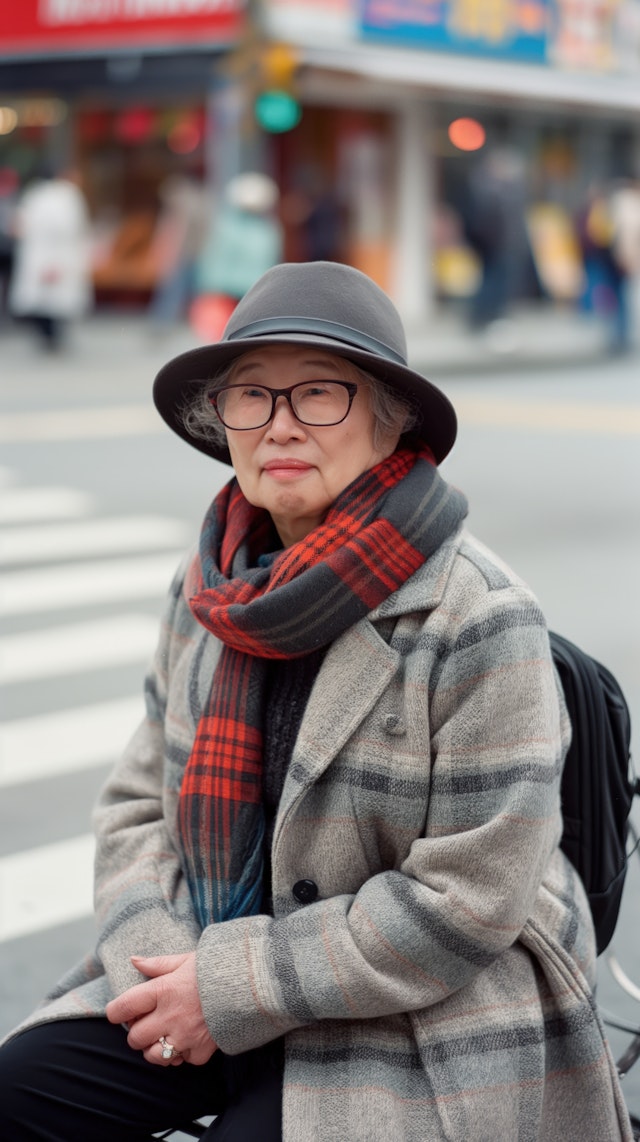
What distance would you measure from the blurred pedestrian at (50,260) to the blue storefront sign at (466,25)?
6.26 metres

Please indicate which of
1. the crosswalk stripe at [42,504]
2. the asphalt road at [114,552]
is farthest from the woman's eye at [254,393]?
the crosswalk stripe at [42,504]

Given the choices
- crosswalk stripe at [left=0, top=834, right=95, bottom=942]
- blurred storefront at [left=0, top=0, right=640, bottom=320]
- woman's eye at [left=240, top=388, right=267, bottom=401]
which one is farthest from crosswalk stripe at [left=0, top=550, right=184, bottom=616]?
blurred storefront at [left=0, top=0, right=640, bottom=320]

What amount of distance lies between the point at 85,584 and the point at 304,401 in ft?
18.2

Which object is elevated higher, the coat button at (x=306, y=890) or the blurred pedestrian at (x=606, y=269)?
the coat button at (x=306, y=890)

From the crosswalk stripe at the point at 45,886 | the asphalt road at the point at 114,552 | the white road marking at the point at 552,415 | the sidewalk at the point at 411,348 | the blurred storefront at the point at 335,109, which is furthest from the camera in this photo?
the blurred storefront at the point at 335,109

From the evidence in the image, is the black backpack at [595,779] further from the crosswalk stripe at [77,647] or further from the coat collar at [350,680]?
the crosswalk stripe at [77,647]

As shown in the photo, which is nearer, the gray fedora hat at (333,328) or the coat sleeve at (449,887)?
the coat sleeve at (449,887)

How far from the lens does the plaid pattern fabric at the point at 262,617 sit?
2.19m

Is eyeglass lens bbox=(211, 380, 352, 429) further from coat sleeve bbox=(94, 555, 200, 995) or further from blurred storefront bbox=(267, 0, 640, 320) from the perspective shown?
blurred storefront bbox=(267, 0, 640, 320)

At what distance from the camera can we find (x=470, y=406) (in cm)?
1436

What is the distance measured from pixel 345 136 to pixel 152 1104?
22.4 metres

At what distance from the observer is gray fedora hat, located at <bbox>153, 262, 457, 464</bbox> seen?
2.21 m

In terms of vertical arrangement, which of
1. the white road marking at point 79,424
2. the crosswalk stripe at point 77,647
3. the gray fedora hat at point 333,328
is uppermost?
the gray fedora hat at point 333,328

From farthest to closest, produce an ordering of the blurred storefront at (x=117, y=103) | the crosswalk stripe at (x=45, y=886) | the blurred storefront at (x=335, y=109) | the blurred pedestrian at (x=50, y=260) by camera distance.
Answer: the blurred storefront at (x=335, y=109), the blurred storefront at (x=117, y=103), the blurred pedestrian at (x=50, y=260), the crosswalk stripe at (x=45, y=886)
